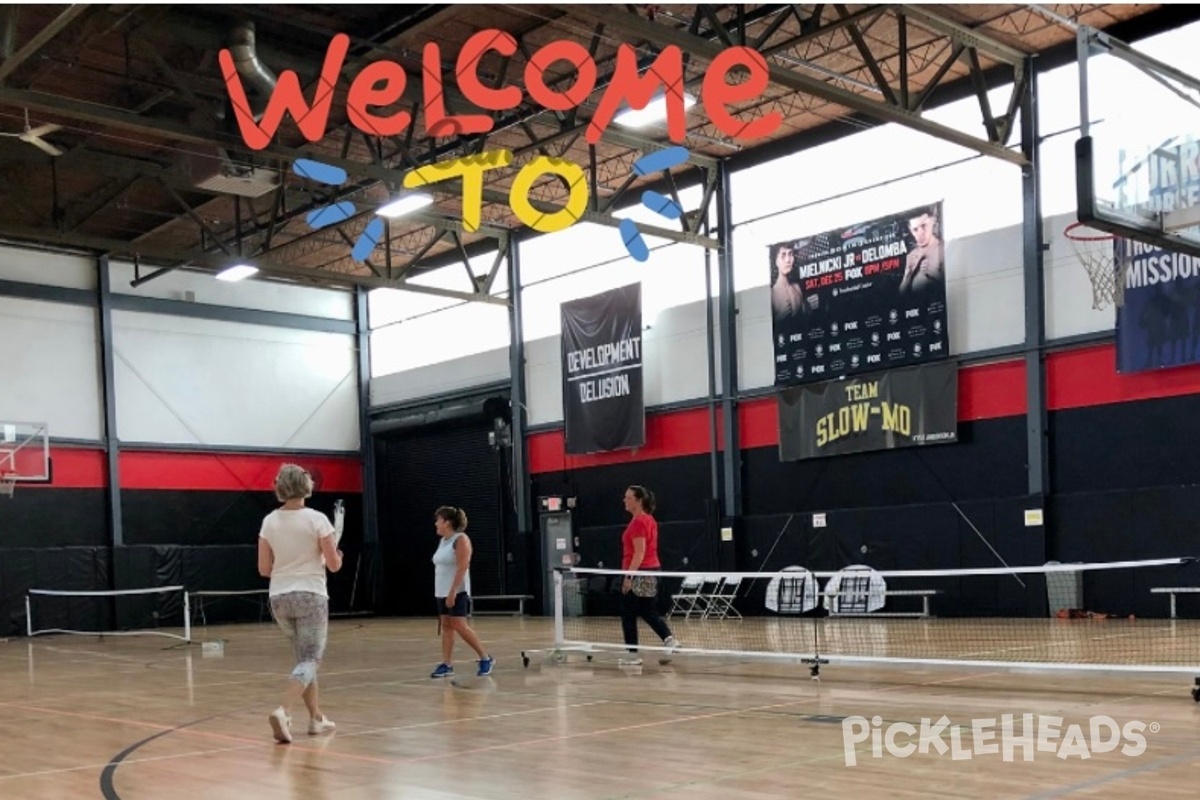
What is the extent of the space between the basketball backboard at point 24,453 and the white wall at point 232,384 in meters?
4.45

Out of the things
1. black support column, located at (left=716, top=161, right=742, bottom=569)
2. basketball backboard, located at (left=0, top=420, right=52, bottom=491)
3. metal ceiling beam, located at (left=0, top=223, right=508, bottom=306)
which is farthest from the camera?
black support column, located at (left=716, top=161, right=742, bottom=569)

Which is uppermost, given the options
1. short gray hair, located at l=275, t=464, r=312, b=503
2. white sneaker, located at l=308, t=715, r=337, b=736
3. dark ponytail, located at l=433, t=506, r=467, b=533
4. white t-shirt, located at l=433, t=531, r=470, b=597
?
short gray hair, located at l=275, t=464, r=312, b=503

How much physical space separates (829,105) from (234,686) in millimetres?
13686

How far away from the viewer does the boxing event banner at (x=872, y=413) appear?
2002 cm

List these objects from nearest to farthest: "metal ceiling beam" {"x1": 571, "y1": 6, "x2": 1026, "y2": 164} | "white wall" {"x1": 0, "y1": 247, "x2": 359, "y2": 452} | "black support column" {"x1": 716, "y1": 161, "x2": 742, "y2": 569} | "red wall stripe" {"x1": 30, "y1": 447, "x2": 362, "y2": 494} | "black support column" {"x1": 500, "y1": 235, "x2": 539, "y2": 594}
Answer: "metal ceiling beam" {"x1": 571, "y1": 6, "x2": 1026, "y2": 164} → "black support column" {"x1": 716, "y1": 161, "x2": 742, "y2": 569} → "white wall" {"x1": 0, "y1": 247, "x2": 359, "y2": 452} → "red wall stripe" {"x1": 30, "y1": 447, "x2": 362, "y2": 494} → "black support column" {"x1": 500, "y1": 235, "x2": 539, "y2": 594}

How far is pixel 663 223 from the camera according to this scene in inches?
958

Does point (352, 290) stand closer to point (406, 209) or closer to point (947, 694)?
point (406, 209)

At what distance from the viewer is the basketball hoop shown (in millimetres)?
17234

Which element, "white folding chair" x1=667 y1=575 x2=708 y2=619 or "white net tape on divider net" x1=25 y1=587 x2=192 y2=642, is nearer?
"white folding chair" x1=667 y1=575 x2=708 y2=619

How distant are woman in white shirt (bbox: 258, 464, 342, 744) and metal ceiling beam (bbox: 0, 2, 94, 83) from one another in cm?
720

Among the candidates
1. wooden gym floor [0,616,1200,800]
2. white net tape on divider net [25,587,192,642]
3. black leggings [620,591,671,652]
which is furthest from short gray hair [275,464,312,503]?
white net tape on divider net [25,587,192,642]

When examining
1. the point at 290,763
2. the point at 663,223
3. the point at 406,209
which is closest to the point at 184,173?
the point at 406,209

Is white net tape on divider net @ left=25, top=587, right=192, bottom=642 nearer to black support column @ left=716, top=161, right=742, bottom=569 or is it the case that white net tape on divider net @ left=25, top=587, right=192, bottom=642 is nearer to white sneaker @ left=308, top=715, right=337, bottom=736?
black support column @ left=716, top=161, right=742, bottom=569

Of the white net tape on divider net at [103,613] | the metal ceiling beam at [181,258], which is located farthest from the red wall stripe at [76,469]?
the metal ceiling beam at [181,258]
